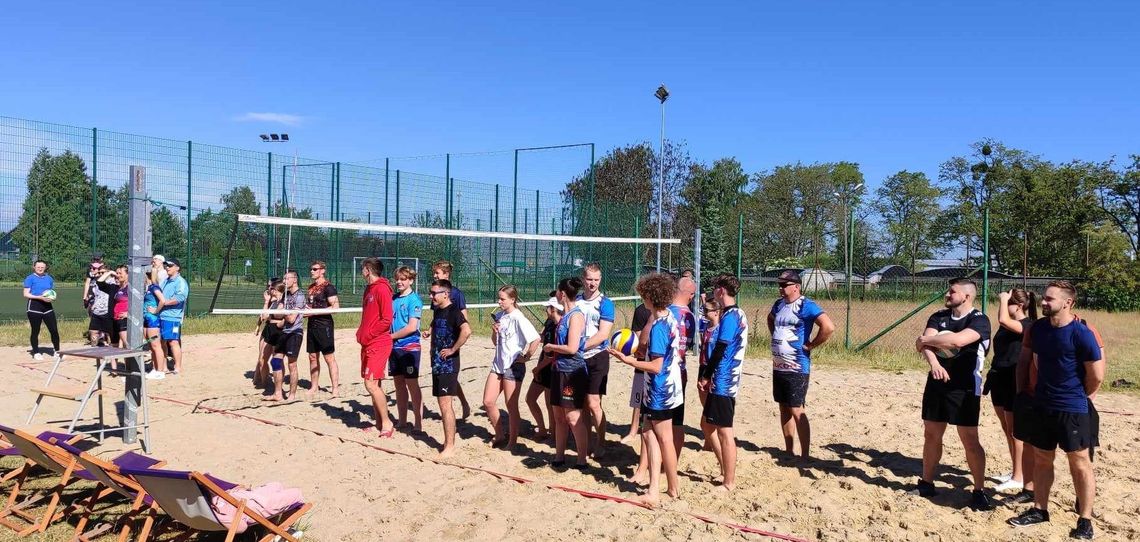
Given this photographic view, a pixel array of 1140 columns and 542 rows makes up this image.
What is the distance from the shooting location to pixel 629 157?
1375 inches

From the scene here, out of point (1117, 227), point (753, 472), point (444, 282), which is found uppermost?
point (1117, 227)

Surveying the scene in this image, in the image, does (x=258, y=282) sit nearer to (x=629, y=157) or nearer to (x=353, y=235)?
(x=353, y=235)

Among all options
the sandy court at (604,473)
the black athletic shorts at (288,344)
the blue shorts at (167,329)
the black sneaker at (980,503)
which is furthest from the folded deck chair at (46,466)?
the black sneaker at (980,503)

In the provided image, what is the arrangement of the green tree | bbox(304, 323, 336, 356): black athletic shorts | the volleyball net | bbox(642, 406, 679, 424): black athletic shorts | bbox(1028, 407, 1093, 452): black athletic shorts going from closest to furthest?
bbox(1028, 407, 1093, 452): black athletic shorts → bbox(642, 406, 679, 424): black athletic shorts → bbox(304, 323, 336, 356): black athletic shorts → the green tree → the volleyball net

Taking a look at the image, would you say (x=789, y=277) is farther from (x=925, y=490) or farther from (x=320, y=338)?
(x=320, y=338)

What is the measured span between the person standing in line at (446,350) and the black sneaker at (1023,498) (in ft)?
12.4

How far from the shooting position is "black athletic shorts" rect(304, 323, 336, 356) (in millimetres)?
7465

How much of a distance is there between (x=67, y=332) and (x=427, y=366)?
20.4 feet

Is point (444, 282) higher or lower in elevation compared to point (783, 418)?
higher

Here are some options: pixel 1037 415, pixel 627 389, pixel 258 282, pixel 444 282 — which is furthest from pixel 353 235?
pixel 1037 415

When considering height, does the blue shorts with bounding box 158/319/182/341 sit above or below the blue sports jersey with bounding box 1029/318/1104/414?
below

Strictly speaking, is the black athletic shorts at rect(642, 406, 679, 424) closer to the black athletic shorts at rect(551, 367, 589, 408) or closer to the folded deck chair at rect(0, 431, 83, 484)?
the black athletic shorts at rect(551, 367, 589, 408)

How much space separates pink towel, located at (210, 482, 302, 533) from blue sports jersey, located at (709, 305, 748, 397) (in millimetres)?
2559

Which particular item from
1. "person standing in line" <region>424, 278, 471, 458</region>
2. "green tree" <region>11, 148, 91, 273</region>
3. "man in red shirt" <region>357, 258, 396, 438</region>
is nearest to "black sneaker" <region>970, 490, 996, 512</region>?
"person standing in line" <region>424, 278, 471, 458</region>
